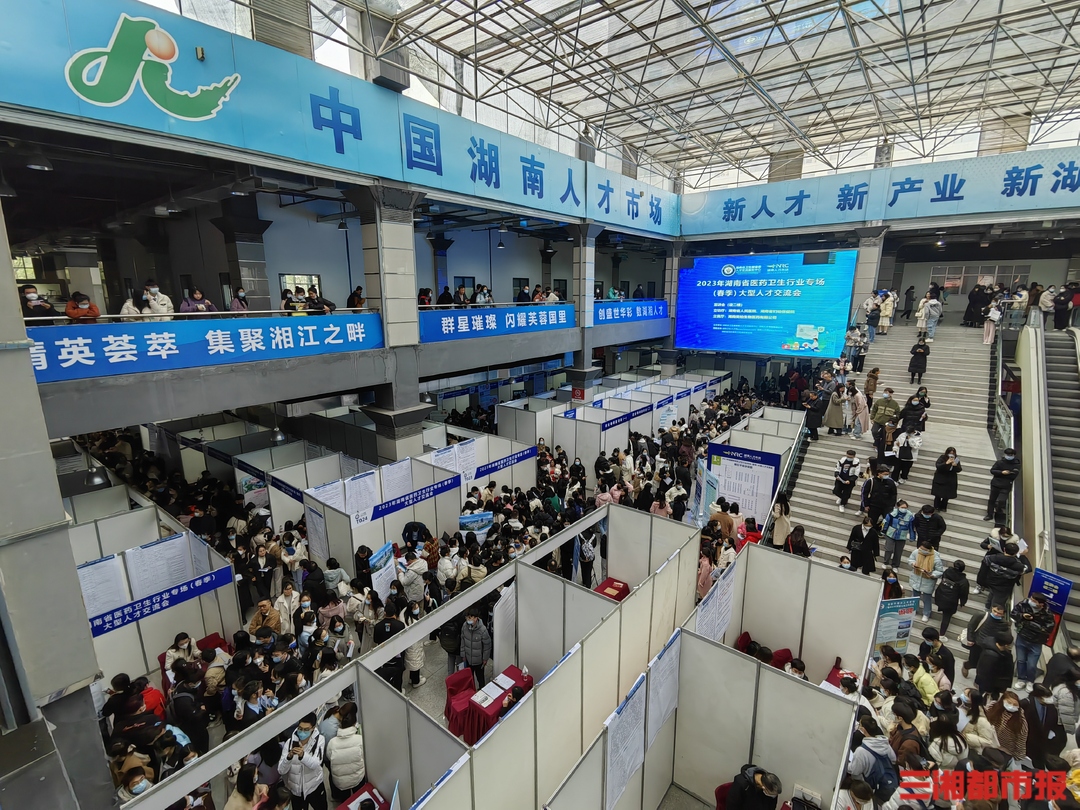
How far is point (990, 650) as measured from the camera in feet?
19.4

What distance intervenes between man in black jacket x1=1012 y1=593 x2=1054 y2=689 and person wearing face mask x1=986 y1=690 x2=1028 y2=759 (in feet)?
4.21

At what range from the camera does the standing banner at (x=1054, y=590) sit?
20.7 feet

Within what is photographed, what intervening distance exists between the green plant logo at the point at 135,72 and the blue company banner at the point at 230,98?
13 mm

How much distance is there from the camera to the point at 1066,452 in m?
9.52

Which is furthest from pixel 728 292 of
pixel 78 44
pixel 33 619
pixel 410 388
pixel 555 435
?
pixel 33 619

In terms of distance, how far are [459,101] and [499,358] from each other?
7063 millimetres

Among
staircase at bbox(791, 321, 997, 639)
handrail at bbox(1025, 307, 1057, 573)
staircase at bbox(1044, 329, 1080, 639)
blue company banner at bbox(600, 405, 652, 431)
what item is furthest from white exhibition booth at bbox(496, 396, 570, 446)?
staircase at bbox(1044, 329, 1080, 639)

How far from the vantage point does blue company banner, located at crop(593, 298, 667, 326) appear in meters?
17.7

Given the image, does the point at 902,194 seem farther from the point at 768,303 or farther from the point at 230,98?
the point at 230,98

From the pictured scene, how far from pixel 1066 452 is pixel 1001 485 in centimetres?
168

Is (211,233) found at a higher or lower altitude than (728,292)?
higher

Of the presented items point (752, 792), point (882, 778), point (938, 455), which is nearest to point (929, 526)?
point (938, 455)

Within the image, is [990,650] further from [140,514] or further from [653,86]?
[653,86]

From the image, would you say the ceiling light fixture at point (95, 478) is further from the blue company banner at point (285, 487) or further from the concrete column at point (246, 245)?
the concrete column at point (246, 245)
